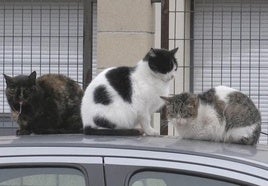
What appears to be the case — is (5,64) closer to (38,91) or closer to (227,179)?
(38,91)

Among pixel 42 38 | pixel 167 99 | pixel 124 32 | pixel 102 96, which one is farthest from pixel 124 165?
pixel 42 38

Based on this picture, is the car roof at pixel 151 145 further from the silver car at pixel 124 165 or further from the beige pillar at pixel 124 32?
the beige pillar at pixel 124 32

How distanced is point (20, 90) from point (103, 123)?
0.71 meters

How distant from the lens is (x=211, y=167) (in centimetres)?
297

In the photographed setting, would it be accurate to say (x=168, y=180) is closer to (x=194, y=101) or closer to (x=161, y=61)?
(x=194, y=101)

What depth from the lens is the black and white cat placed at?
4.55 m

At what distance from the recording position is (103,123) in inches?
179

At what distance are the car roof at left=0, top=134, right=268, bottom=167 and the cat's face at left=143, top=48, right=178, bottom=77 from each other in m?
1.48

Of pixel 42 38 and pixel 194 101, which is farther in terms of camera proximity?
pixel 42 38

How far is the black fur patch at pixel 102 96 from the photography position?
4.63 m

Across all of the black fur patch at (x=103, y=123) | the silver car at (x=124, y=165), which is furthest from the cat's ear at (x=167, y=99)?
the silver car at (x=124, y=165)

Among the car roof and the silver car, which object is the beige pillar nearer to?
the car roof

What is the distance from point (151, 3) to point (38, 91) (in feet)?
11.1

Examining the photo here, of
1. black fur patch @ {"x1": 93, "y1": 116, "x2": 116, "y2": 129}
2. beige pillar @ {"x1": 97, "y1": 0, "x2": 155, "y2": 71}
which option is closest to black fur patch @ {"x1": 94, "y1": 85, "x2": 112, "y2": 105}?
black fur patch @ {"x1": 93, "y1": 116, "x2": 116, "y2": 129}
